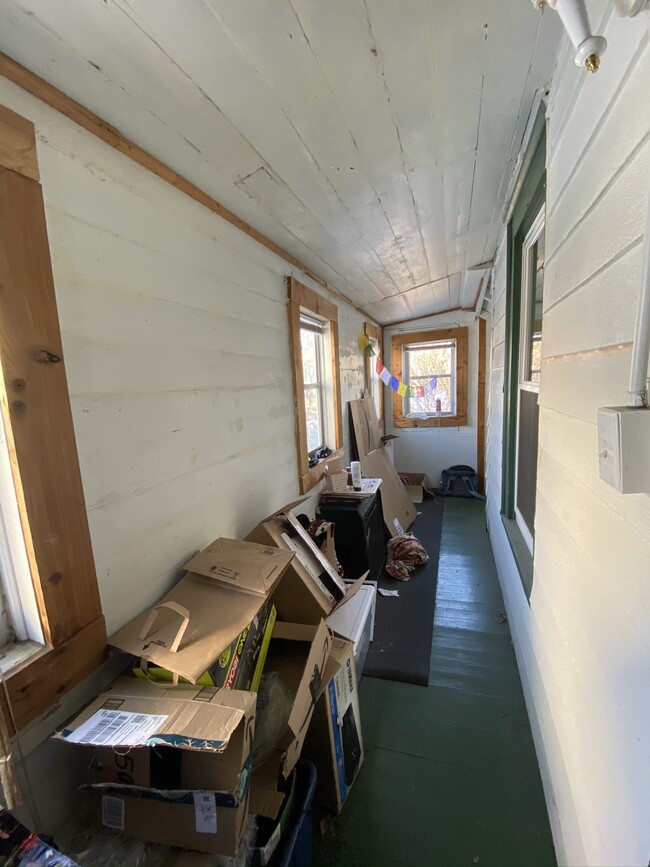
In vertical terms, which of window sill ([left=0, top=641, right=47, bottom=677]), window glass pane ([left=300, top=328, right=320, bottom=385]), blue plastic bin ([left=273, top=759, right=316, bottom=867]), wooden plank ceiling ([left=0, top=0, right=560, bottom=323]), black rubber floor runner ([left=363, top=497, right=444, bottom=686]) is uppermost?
wooden plank ceiling ([left=0, top=0, right=560, bottom=323])

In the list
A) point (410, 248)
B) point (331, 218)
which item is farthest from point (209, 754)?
point (410, 248)

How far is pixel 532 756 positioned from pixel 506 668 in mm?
479

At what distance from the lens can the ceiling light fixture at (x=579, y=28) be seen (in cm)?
55

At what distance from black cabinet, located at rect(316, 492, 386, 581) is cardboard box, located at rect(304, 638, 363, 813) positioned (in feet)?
4.07

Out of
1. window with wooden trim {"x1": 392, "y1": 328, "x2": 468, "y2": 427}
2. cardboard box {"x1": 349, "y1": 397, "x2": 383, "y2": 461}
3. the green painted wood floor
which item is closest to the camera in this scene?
the green painted wood floor

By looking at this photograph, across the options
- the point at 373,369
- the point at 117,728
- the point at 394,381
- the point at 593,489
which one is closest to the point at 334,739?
the point at 117,728

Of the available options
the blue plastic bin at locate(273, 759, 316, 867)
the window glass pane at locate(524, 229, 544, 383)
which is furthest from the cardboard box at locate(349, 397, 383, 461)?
the blue plastic bin at locate(273, 759, 316, 867)

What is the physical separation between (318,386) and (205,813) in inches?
→ 106

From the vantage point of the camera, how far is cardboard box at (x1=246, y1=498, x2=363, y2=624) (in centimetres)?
158

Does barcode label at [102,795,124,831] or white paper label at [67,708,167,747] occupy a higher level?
white paper label at [67,708,167,747]

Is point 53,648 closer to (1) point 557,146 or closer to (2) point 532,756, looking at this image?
(2) point 532,756

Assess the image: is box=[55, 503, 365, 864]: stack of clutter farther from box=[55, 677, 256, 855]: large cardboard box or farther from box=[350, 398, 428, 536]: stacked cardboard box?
box=[350, 398, 428, 536]: stacked cardboard box

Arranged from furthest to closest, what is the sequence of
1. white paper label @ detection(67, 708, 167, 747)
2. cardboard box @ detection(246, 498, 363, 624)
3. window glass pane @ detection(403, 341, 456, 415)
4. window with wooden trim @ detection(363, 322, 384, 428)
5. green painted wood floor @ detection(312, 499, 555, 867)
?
window glass pane @ detection(403, 341, 456, 415)
window with wooden trim @ detection(363, 322, 384, 428)
cardboard box @ detection(246, 498, 363, 624)
green painted wood floor @ detection(312, 499, 555, 867)
white paper label @ detection(67, 708, 167, 747)

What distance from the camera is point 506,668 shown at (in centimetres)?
196
